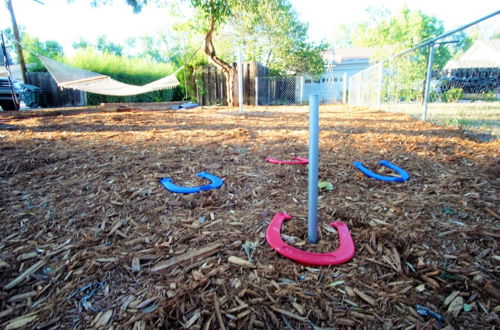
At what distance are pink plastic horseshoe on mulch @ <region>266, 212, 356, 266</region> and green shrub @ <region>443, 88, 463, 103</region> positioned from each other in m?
4.35

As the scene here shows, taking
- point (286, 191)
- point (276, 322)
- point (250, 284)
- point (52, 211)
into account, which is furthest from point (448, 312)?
point (52, 211)

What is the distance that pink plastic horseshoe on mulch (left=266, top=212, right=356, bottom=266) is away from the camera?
118 cm

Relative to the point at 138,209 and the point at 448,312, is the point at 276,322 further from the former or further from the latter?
the point at 138,209

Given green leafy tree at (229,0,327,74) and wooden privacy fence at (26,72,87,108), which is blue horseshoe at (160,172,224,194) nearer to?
wooden privacy fence at (26,72,87,108)

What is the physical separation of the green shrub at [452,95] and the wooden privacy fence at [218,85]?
8.68m

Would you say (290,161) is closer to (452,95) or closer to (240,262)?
(240,262)

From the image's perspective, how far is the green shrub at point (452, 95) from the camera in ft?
14.3

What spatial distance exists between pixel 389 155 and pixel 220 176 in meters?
1.83

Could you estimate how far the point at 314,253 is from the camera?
1241 millimetres

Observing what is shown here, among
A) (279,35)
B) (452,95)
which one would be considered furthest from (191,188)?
(279,35)

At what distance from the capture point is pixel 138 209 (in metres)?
1.72

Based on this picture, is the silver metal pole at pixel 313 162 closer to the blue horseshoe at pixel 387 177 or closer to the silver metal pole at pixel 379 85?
the blue horseshoe at pixel 387 177

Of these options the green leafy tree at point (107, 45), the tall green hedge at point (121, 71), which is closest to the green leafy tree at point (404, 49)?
Result: the tall green hedge at point (121, 71)

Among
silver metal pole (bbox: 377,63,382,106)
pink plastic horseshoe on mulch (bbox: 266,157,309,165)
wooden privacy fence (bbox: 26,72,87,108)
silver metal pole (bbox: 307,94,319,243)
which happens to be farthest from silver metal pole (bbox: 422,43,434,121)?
wooden privacy fence (bbox: 26,72,87,108)
